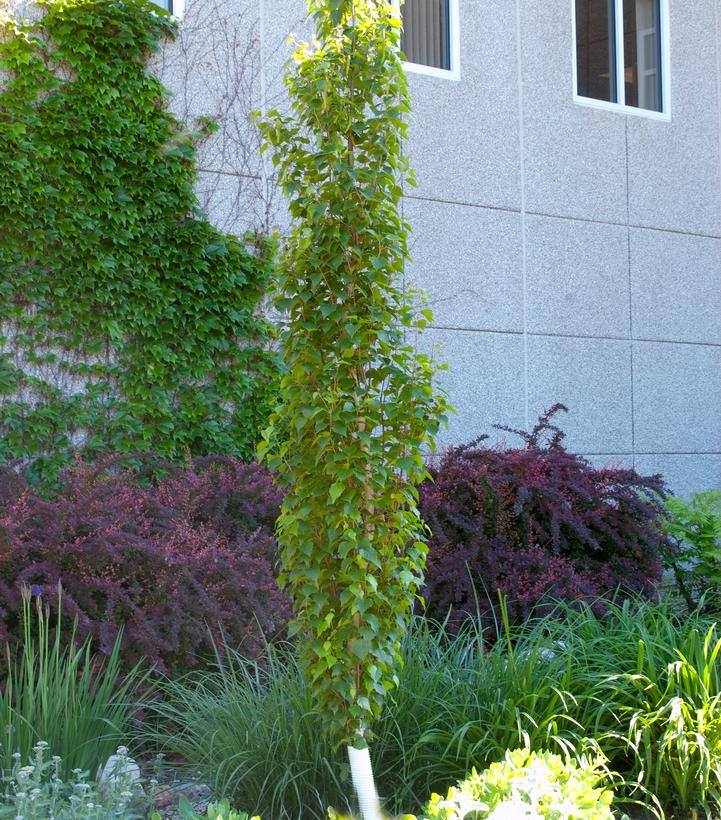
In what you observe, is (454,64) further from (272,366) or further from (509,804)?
(509,804)

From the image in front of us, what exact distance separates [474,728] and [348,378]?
4.51 ft

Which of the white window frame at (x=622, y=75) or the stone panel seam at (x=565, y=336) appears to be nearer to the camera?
the stone panel seam at (x=565, y=336)

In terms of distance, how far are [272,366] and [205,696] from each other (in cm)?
333

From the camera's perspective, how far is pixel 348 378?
10.6 ft

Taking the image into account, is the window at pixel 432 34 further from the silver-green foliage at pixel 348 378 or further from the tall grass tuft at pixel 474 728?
the tall grass tuft at pixel 474 728

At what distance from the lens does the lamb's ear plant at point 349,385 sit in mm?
3176

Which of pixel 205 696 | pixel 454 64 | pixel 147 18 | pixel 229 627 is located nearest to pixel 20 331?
pixel 147 18

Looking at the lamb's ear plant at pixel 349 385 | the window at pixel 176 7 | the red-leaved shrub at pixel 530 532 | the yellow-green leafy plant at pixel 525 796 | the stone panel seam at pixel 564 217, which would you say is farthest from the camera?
the stone panel seam at pixel 564 217

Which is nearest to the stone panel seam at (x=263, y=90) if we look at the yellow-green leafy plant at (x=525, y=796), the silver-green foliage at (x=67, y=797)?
the silver-green foliage at (x=67, y=797)

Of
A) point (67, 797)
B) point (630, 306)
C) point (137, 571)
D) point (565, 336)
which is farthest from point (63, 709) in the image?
point (630, 306)

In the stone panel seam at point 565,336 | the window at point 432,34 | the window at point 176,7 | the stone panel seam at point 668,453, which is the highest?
the window at point 432,34

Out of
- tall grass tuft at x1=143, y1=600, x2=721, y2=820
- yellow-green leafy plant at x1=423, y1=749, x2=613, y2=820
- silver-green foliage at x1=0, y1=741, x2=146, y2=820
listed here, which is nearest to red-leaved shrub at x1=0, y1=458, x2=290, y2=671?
tall grass tuft at x1=143, y1=600, x2=721, y2=820

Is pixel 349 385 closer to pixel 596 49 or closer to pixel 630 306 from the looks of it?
pixel 630 306

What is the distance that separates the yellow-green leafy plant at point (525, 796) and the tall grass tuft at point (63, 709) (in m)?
1.50
